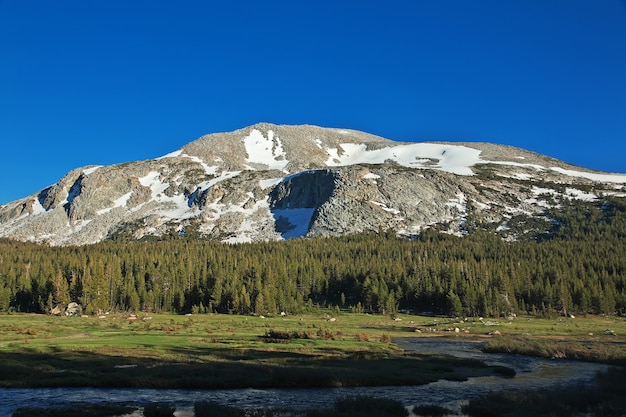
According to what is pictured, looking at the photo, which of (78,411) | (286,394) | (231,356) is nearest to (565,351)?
(231,356)

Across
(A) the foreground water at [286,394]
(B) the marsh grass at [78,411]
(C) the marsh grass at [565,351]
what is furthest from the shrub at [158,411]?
(C) the marsh grass at [565,351]

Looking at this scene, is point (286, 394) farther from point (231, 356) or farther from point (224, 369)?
point (231, 356)

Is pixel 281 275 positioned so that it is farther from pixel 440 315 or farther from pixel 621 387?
pixel 621 387

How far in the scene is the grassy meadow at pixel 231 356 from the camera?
40.7 meters

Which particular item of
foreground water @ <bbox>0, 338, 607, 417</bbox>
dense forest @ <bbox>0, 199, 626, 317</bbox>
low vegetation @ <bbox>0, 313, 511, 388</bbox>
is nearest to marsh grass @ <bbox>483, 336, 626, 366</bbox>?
foreground water @ <bbox>0, 338, 607, 417</bbox>

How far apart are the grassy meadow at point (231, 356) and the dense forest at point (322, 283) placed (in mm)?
38722

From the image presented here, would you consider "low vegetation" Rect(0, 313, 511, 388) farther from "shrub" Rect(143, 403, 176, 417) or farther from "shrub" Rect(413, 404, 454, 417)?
"shrub" Rect(413, 404, 454, 417)

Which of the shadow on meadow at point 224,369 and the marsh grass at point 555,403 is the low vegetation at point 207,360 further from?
the marsh grass at point 555,403

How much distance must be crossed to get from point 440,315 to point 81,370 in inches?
4331

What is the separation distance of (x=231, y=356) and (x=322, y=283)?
11175 centimetres

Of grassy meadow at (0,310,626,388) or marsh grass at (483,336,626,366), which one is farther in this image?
marsh grass at (483,336,626,366)

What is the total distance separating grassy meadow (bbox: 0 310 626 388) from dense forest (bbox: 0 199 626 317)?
3872cm

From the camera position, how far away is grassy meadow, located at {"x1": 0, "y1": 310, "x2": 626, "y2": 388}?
40688 millimetres

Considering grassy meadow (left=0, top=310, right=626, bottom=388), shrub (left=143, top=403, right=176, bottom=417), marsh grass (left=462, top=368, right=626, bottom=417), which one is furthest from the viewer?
grassy meadow (left=0, top=310, right=626, bottom=388)
